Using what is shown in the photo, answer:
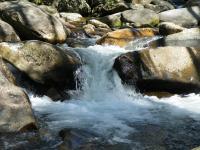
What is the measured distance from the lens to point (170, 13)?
1466 cm

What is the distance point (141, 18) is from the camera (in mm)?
14438

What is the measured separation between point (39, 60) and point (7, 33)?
1.92 metres

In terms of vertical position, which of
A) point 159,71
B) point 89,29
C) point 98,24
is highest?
point 159,71

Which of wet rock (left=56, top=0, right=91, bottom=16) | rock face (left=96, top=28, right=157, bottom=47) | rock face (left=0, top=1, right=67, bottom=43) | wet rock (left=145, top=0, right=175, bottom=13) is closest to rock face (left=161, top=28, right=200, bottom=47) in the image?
rock face (left=96, top=28, right=157, bottom=47)

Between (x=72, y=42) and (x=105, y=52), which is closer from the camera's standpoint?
(x=105, y=52)

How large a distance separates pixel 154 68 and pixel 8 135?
3849 millimetres

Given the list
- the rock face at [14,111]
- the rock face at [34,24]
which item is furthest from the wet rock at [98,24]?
the rock face at [14,111]

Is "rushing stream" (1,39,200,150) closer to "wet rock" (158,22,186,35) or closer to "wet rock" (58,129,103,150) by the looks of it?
"wet rock" (58,129,103,150)

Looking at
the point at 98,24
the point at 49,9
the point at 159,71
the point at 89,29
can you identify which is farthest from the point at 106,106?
the point at 49,9

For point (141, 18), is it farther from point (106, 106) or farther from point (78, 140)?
point (78, 140)

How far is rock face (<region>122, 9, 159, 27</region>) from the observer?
558 inches

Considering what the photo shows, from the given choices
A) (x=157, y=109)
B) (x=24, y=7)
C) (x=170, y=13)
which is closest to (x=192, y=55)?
(x=157, y=109)

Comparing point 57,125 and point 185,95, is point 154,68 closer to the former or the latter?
point 185,95

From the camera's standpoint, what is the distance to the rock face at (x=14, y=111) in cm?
619
